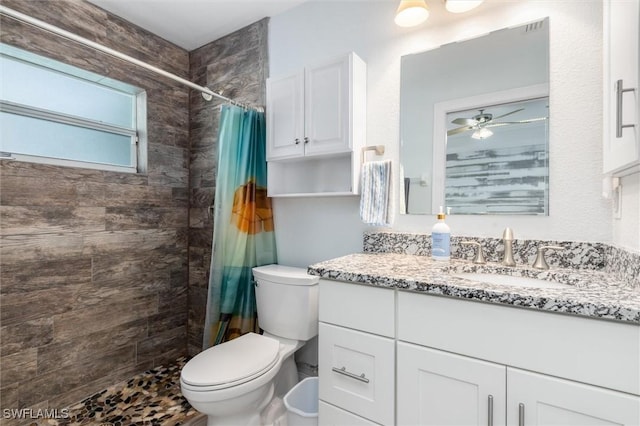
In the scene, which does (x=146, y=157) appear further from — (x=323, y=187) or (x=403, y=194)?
(x=403, y=194)

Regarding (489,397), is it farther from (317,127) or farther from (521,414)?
(317,127)

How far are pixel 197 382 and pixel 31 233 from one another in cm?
130

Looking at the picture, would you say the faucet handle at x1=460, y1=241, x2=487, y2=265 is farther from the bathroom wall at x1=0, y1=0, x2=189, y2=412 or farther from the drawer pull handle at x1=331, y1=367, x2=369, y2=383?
the bathroom wall at x1=0, y1=0, x2=189, y2=412

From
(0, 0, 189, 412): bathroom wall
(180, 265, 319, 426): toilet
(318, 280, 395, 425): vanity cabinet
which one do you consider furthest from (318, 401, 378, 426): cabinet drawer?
(0, 0, 189, 412): bathroom wall

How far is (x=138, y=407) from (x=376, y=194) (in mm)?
1868

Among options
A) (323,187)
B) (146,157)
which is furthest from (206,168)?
(323,187)

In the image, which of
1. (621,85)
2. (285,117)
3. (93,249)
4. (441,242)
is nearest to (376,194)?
(441,242)

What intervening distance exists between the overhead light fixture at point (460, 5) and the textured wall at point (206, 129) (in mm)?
1326

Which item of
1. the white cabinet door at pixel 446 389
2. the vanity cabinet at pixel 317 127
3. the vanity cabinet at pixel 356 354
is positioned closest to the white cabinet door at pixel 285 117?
the vanity cabinet at pixel 317 127

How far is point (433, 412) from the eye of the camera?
96 centimetres

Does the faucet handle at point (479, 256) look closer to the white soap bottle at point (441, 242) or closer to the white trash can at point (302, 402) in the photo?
the white soap bottle at point (441, 242)

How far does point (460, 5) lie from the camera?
1.40 meters

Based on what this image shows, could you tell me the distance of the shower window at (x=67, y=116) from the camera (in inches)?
66.4

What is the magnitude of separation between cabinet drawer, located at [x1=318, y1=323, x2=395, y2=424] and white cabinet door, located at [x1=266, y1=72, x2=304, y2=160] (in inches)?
42.0
